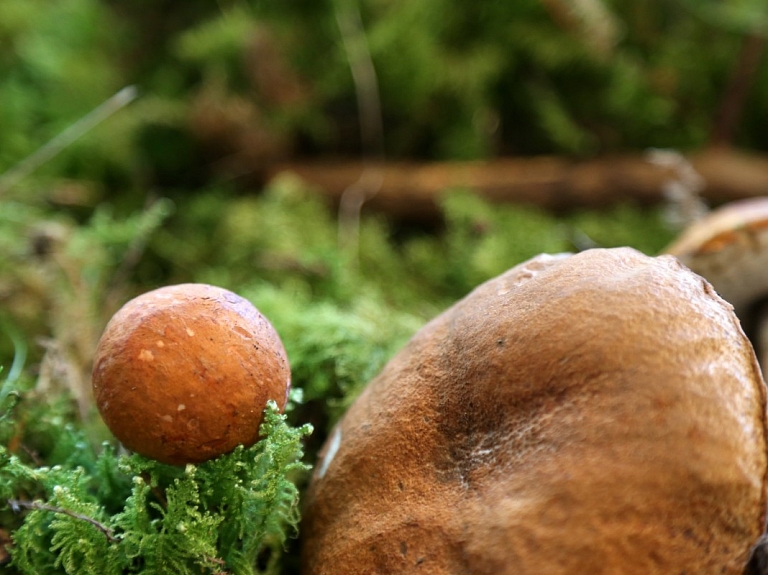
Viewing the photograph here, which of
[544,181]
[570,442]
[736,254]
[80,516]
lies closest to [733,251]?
[736,254]

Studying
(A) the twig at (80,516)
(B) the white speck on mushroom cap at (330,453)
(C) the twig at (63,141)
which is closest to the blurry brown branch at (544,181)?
(C) the twig at (63,141)

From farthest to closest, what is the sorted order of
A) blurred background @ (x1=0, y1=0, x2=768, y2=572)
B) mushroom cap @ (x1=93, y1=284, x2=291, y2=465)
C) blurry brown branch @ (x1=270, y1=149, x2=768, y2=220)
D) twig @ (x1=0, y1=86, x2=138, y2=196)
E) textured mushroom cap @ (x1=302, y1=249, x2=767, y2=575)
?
blurry brown branch @ (x1=270, y1=149, x2=768, y2=220) < blurred background @ (x1=0, y1=0, x2=768, y2=572) < twig @ (x1=0, y1=86, x2=138, y2=196) < mushroom cap @ (x1=93, y1=284, x2=291, y2=465) < textured mushroom cap @ (x1=302, y1=249, x2=767, y2=575)

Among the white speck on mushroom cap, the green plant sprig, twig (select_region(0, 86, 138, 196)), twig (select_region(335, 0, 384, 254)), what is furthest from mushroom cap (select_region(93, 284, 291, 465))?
twig (select_region(335, 0, 384, 254))

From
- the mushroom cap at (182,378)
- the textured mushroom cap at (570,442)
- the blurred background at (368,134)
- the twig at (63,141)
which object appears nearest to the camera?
the textured mushroom cap at (570,442)

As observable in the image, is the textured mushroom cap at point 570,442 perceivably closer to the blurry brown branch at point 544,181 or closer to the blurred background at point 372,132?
the blurred background at point 372,132

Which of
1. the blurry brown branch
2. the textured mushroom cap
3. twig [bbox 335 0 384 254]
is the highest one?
the textured mushroom cap

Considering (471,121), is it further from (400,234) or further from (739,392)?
(739,392)

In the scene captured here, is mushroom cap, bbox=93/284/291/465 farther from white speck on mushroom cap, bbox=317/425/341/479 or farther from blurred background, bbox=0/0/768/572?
blurred background, bbox=0/0/768/572
